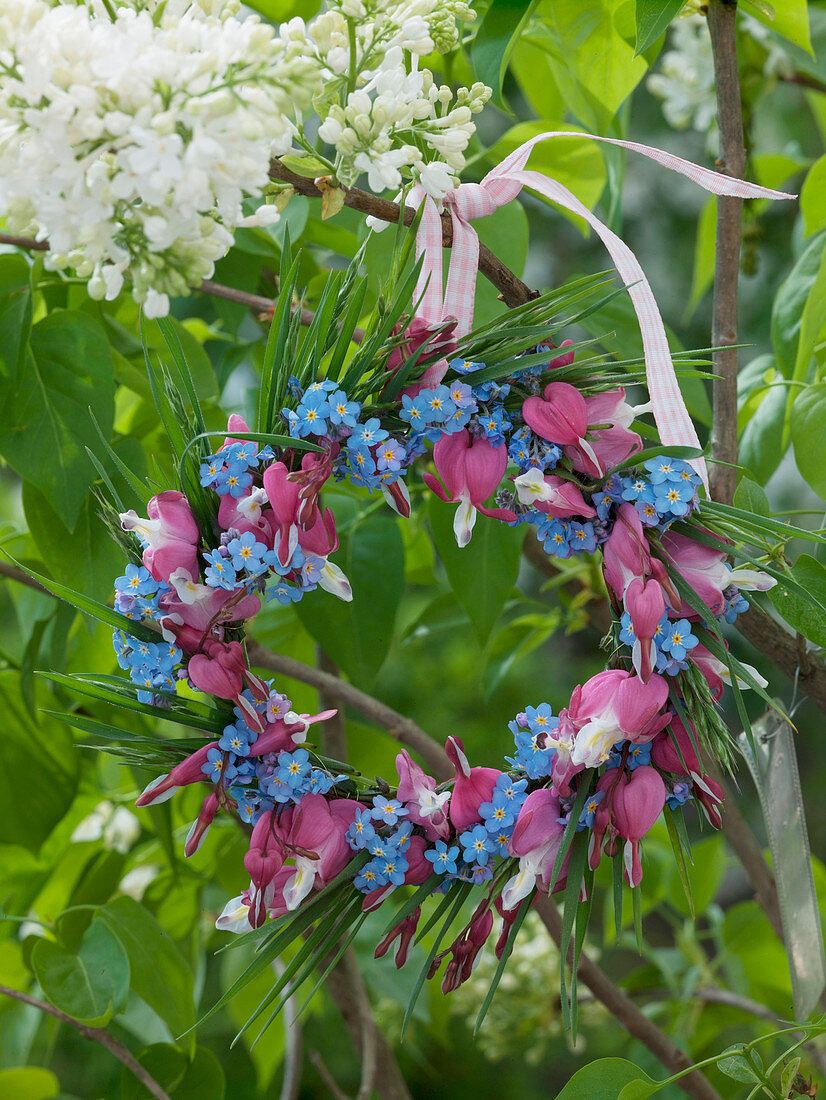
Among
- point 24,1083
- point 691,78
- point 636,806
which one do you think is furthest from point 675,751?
point 691,78

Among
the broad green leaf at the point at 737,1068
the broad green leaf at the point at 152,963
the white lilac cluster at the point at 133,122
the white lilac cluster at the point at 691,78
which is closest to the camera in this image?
the white lilac cluster at the point at 133,122

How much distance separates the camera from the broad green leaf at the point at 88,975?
374 mm

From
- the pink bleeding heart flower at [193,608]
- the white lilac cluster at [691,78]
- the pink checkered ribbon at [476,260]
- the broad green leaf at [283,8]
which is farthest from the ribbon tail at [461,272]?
the white lilac cluster at [691,78]

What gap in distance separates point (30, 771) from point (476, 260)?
331 millimetres

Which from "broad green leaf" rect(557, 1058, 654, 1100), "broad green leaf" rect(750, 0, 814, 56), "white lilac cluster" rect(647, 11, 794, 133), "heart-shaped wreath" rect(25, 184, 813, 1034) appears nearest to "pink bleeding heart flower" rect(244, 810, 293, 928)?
"heart-shaped wreath" rect(25, 184, 813, 1034)

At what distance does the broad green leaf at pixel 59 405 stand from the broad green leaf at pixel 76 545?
0.05 feet

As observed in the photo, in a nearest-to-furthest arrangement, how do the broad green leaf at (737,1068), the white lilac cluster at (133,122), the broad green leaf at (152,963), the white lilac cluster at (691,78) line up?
the white lilac cluster at (133,122) < the broad green leaf at (737,1068) < the broad green leaf at (152,963) < the white lilac cluster at (691,78)

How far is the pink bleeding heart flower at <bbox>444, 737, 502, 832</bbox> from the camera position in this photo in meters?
0.29

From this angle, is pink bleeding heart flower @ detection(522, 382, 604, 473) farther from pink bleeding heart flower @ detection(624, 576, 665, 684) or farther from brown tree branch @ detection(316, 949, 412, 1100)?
brown tree branch @ detection(316, 949, 412, 1100)

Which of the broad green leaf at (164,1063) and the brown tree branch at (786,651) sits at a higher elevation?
the brown tree branch at (786,651)

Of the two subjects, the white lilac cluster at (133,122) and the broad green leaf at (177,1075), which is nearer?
the white lilac cluster at (133,122)

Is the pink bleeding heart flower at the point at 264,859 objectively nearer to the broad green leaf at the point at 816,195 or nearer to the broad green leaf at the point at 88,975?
the broad green leaf at the point at 88,975

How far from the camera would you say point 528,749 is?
0.96 ft

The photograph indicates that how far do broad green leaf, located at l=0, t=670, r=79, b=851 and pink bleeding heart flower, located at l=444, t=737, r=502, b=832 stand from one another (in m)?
0.25
